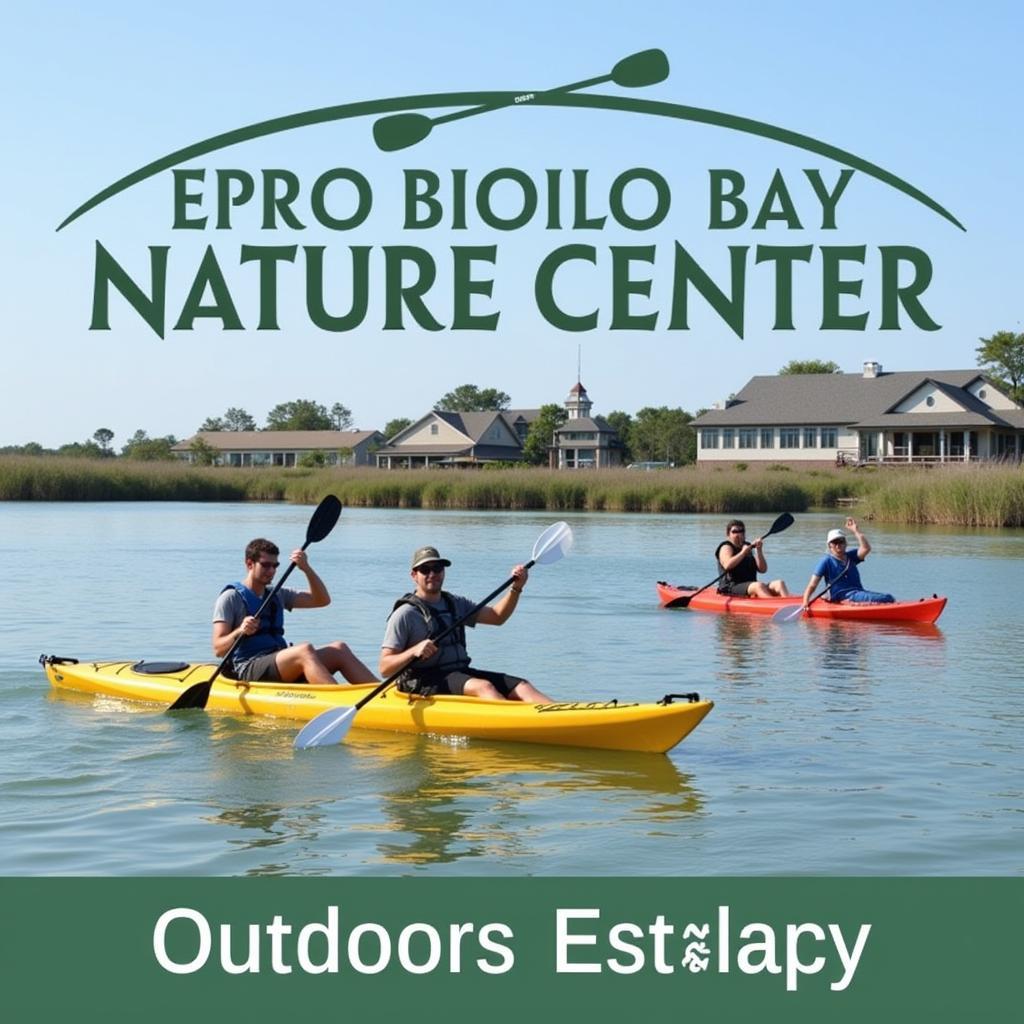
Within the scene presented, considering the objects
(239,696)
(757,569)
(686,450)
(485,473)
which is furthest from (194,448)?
(239,696)

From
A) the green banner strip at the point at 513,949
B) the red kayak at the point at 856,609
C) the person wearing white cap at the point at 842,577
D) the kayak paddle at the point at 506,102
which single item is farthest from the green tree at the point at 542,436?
the green banner strip at the point at 513,949

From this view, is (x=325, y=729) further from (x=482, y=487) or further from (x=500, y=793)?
(x=482, y=487)

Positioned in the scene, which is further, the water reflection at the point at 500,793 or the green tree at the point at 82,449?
the green tree at the point at 82,449

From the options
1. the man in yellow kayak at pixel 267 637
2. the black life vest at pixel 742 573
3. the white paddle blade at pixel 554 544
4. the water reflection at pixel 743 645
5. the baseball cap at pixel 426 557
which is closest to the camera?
the baseball cap at pixel 426 557

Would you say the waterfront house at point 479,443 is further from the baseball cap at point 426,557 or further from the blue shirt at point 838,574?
the baseball cap at point 426,557

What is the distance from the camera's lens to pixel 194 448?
89625 millimetres

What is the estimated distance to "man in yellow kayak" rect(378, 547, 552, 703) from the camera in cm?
884

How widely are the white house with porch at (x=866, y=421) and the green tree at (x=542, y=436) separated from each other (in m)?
19.3

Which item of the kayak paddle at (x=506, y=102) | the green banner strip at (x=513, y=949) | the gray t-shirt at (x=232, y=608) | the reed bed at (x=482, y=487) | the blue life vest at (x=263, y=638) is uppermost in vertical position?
the kayak paddle at (x=506, y=102)

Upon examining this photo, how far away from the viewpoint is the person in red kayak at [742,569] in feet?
54.6

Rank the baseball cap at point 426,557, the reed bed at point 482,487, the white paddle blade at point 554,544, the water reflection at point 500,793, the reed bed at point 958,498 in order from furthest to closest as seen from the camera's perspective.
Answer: the reed bed at point 482,487
the reed bed at point 958,498
the white paddle blade at point 554,544
the baseball cap at point 426,557
the water reflection at point 500,793

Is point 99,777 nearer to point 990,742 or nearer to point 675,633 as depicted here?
point 990,742

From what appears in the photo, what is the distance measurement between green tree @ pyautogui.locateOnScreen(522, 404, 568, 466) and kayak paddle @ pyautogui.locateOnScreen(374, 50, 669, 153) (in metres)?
76.4

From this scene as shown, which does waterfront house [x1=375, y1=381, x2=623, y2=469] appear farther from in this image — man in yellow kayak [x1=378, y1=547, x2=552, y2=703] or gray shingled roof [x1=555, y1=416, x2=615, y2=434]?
man in yellow kayak [x1=378, y1=547, x2=552, y2=703]
